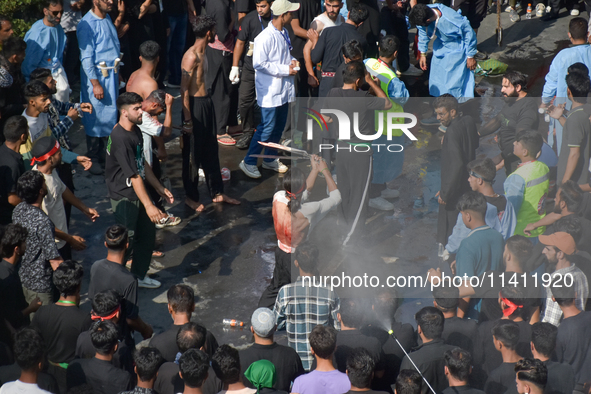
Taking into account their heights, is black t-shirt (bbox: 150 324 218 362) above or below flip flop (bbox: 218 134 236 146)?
above

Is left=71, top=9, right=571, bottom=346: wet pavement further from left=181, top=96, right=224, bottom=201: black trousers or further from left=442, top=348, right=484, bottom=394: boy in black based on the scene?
left=442, top=348, right=484, bottom=394: boy in black

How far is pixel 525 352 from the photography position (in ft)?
15.4

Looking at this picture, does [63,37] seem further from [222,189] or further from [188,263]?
[188,263]

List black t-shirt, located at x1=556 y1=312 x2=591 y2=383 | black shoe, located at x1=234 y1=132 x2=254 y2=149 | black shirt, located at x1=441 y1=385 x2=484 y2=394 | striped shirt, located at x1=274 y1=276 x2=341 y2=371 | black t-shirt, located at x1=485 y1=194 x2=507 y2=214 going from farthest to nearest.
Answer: black shoe, located at x1=234 y1=132 x2=254 y2=149 → black t-shirt, located at x1=485 y1=194 x2=507 y2=214 → striped shirt, located at x1=274 y1=276 x2=341 y2=371 → black t-shirt, located at x1=556 y1=312 x2=591 y2=383 → black shirt, located at x1=441 y1=385 x2=484 y2=394

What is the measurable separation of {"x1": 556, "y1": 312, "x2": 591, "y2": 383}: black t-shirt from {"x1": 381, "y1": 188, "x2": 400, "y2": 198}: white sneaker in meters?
3.58

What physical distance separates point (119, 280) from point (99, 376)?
958mm

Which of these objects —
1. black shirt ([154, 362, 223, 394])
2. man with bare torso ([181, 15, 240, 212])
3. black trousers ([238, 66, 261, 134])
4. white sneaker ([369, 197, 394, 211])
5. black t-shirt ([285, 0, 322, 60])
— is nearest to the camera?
black shirt ([154, 362, 223, 394])

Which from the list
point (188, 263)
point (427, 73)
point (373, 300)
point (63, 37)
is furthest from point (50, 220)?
point (427, 73)

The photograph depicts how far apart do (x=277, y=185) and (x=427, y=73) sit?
4.55 metres

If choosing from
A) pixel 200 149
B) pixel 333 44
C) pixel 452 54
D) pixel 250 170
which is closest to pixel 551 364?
pixel 200 149

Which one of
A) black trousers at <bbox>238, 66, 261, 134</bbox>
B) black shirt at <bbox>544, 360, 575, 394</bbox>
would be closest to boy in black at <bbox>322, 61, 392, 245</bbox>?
black trousers at <bbox>238, 66, 261, 134</bbox>

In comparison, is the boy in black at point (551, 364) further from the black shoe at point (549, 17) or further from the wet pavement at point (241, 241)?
the black shoe at point (549, 17)

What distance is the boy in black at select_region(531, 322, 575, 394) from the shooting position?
14.4 feet

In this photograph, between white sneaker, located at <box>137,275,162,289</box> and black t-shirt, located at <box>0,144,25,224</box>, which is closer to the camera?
black t-shirt, located at <box>0,144,25,224</box>
